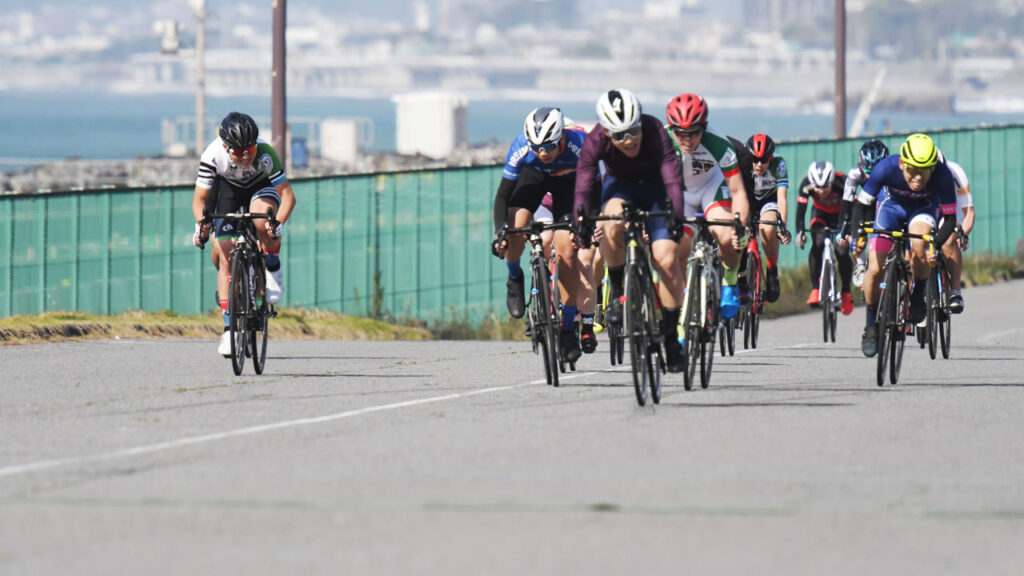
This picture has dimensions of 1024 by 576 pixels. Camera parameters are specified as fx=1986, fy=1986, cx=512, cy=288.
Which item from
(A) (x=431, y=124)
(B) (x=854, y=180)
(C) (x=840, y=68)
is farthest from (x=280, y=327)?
(A) (x=431, y=124)

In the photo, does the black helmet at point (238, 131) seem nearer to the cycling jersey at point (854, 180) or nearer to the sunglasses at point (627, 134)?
the sunglasses at point (627, 134)

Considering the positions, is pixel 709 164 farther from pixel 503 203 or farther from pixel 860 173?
pixel 860 173

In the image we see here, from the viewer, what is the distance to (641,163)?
11352 mm

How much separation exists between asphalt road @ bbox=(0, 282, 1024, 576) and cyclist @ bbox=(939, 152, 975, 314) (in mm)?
1493

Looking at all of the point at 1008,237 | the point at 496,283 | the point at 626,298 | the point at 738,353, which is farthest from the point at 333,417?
the point at 1008,237

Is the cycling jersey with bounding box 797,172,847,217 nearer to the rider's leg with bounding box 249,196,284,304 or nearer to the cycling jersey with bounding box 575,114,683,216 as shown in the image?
the rider's leg with bounding box 249,196,284,304

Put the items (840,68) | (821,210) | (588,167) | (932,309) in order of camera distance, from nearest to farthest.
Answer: (588,167), (932,309), (821,210), (840,68)

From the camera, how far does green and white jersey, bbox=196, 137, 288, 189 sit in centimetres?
1352

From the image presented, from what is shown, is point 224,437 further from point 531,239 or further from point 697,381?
point 697,381

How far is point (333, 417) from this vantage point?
34.6 ft

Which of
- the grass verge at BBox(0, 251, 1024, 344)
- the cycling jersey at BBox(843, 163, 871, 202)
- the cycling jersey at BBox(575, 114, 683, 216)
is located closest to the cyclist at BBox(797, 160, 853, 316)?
the cycling jersey at BBox(843, 163, 871, 202)

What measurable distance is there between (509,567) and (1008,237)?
3579 cm

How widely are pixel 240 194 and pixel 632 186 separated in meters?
3.39

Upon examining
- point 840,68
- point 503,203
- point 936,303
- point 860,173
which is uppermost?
point 840,68
